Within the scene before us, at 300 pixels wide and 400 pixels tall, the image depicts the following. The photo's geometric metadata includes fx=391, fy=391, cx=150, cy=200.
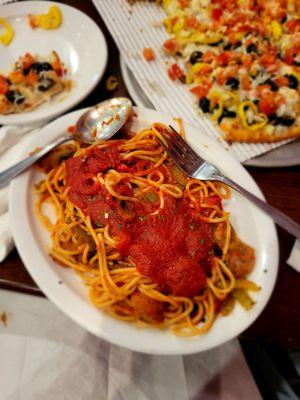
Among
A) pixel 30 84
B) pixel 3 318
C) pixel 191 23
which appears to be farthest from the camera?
pixel 191 23

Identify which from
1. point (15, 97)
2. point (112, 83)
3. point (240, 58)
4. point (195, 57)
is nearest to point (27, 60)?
point (15, 97)

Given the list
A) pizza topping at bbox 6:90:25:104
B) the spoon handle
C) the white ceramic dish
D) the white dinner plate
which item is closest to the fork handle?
the white ceramic dish

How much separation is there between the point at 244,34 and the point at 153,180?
1095 millimetres

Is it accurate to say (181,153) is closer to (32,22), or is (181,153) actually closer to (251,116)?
(251,116)

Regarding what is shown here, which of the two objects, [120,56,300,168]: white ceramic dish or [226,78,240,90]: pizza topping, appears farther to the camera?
[226,78,240,90]: pizza topping

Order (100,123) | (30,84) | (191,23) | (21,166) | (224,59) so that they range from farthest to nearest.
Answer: (191,23) → (224,59) → (30,84) → (100,123) → (21,166)

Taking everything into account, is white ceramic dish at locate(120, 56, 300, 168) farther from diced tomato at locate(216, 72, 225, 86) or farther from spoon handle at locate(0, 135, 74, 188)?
spoon handle at locate(0, 135, 74, 188)

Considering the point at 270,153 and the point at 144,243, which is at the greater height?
the point at 144,243

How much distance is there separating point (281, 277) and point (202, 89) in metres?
0.93

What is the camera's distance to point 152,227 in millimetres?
1252

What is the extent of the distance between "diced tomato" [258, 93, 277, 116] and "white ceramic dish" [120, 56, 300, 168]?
0.17m

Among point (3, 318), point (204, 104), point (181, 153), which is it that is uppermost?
point (181, 153)

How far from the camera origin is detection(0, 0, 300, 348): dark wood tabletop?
129 centimetres

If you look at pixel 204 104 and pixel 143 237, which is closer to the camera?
pixel 143 237
